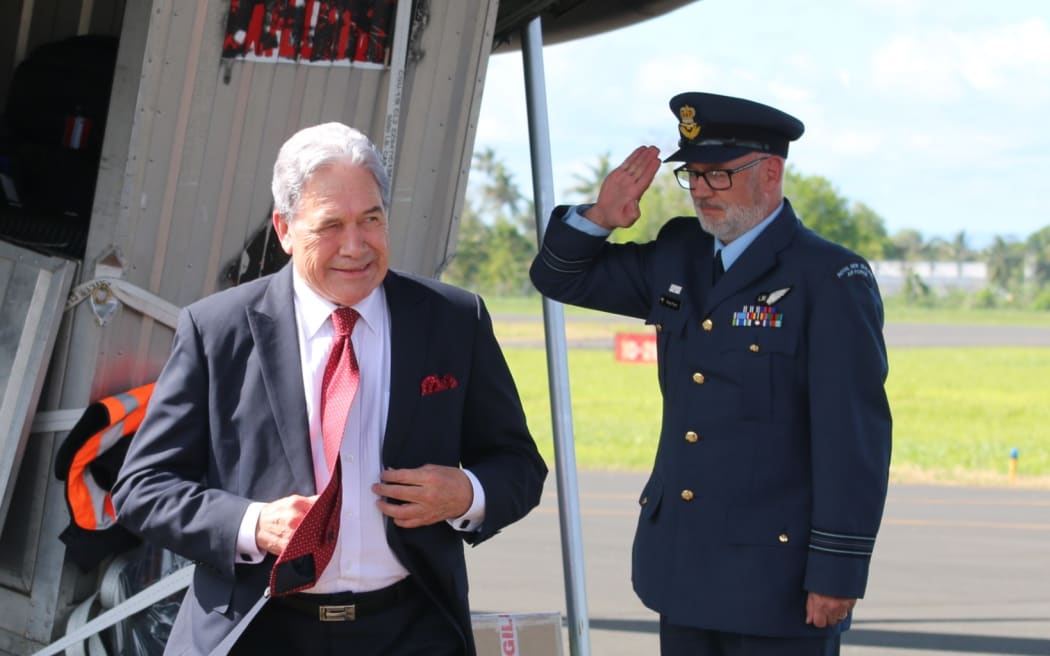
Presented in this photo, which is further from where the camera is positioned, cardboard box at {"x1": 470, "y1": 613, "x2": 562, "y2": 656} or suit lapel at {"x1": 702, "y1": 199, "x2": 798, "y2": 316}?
cardboard box at {"x1": 470, "y1": 613, "x2": 562, "y2": 656}

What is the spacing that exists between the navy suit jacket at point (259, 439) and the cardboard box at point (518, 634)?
156 cm

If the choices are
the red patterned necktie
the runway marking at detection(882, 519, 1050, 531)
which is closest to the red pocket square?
the red patterned necktie

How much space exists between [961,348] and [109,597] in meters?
45.3

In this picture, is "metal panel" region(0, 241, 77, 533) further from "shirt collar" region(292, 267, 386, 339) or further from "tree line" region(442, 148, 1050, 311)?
"tree line" region(442, 148, 1050, 311)

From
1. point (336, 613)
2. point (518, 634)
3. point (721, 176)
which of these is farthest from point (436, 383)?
point (518, 634)

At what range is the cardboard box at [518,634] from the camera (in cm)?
388

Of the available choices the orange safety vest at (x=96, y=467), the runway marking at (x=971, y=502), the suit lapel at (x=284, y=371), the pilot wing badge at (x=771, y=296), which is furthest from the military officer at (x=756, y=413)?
the runway marking at (x=971, y=502)

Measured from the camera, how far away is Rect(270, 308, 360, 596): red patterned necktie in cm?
209

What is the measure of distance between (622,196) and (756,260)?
358 mm

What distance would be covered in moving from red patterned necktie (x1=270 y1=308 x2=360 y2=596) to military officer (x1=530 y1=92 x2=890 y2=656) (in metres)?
0.98

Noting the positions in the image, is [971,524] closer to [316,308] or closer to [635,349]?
[316,308]

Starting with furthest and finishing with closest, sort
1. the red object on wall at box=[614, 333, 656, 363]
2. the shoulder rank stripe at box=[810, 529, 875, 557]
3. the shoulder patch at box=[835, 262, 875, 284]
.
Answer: the red object on wall at box=[614, 333, 656, 363] < the shoulder patch at box=[835, 262, 875, 284] < the shoulder rank stripe at box=[810, 529, 875, 557]

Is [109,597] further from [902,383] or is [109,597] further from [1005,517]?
[902,383]

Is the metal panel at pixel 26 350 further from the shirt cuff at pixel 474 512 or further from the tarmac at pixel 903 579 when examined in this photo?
the shirt cuff at pixel 474 512
